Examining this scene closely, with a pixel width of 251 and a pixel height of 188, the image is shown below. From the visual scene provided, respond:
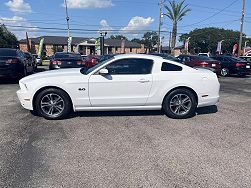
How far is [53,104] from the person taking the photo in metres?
5.94

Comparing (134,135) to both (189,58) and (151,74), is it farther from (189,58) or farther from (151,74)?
(189,58)

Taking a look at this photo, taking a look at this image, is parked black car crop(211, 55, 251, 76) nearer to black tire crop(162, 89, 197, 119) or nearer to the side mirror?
black tire crop(162, 89, 197, 119)

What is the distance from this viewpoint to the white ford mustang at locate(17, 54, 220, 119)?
5.87 m

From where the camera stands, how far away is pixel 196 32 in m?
106

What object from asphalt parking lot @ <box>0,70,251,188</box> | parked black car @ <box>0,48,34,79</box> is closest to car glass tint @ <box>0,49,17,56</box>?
parked black car @ <box>0,48,34,79</box>

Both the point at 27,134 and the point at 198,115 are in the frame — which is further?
the point at 198,115

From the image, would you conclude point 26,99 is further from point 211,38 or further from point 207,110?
point 211,38

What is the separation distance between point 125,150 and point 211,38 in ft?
340

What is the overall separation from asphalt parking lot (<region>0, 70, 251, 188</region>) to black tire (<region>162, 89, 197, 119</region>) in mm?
186

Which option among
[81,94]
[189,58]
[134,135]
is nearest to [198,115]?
[134,135]

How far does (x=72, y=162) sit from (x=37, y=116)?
272 cm

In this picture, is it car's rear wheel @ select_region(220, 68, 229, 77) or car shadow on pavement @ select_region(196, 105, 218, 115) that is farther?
car's rear wheel @ select_region(220, 68, 229, 77)

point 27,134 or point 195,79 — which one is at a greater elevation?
point 195,79

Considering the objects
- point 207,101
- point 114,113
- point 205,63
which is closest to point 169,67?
point 207,101
